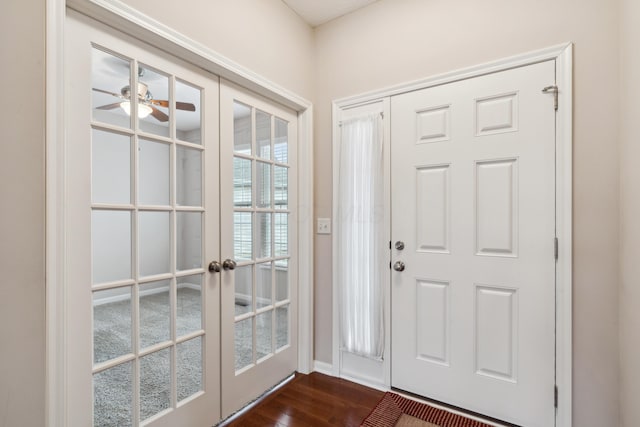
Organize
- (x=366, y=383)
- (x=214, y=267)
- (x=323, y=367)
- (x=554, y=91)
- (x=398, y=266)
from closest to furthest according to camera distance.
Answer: (x=554, y=91), (x=214, y=267), (x=398, y=266), (x=366, y=383), (x=323, y=367)

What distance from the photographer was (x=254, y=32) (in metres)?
1.91

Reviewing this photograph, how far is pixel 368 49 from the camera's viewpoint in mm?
2189

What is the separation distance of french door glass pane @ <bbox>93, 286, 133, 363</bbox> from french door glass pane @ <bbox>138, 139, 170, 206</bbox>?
43cm

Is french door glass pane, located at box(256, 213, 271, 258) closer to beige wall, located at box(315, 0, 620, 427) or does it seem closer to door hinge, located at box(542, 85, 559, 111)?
beige wall, located at box(315, 0, 620, 427)

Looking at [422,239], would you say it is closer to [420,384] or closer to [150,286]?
[420,384]

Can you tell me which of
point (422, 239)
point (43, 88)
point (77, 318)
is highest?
point (43, 88)

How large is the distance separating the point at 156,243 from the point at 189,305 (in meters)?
0.38

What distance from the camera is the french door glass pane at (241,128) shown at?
1890 millimetres

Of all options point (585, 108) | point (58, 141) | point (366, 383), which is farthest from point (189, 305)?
point (585, 108)

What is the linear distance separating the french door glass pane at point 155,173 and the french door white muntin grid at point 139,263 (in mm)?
21

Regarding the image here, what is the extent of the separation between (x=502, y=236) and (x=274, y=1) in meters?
2.06

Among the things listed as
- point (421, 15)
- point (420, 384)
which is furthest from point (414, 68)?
point (420, 384)

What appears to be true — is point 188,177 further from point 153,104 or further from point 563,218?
point 563,218

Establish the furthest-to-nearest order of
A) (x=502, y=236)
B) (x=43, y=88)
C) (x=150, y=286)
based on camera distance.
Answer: (x=502, y=236) < (x=150, y=286) < (x=43, y=88)
